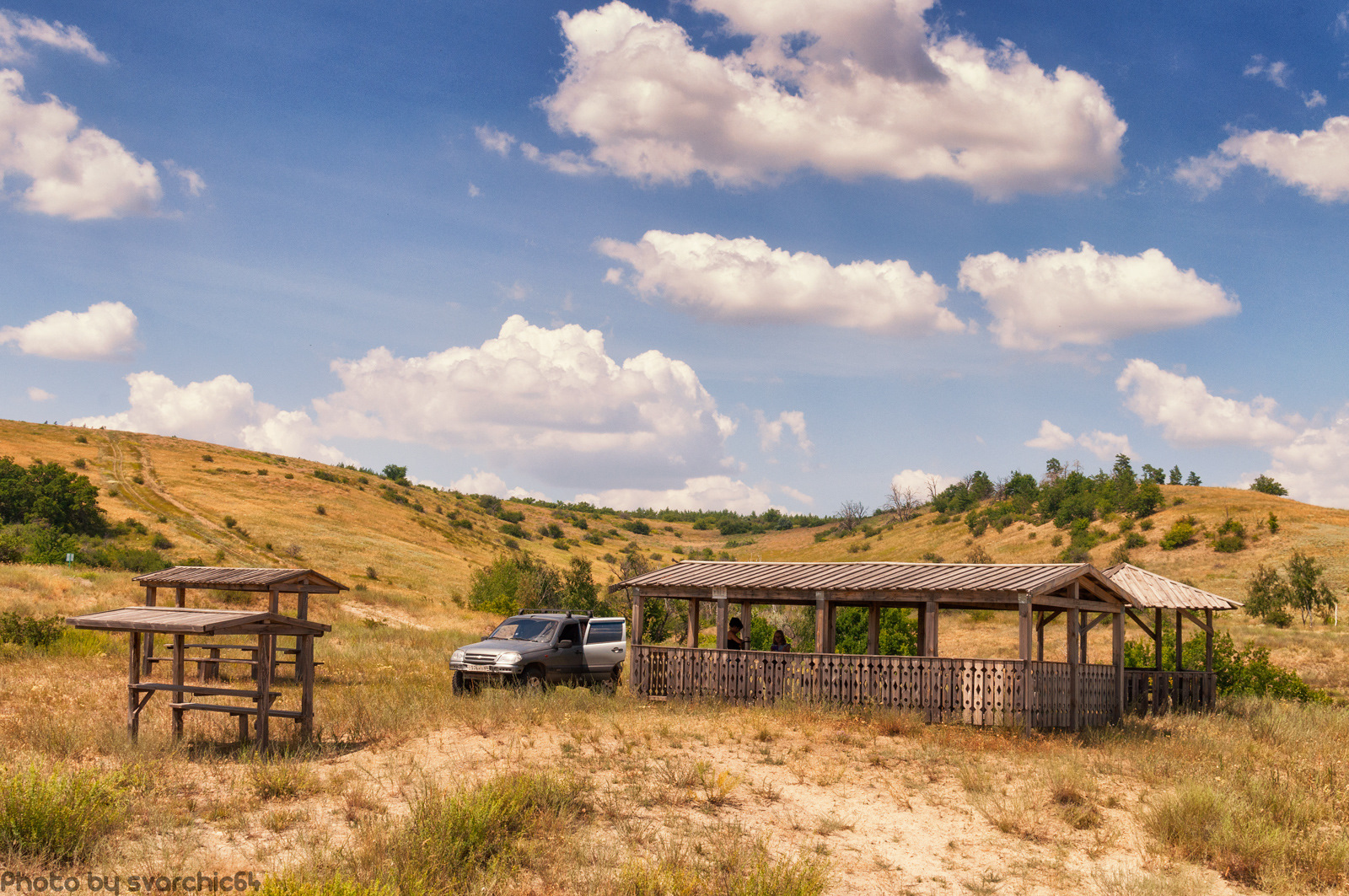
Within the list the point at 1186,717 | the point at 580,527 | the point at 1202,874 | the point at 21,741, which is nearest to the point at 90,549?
the point at 21,741

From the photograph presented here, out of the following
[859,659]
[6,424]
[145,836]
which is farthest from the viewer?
[6,424]

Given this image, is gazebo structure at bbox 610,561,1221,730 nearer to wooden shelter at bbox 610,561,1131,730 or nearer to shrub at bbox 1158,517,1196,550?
wooden shelter at bbox 610,561,1131,730

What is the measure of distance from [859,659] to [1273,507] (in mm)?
70496

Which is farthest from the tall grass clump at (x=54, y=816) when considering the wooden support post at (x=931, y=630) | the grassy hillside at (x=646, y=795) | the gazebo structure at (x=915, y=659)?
the wooden support post at (x=931, y=630)

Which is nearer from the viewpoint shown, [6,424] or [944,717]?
[944,717]

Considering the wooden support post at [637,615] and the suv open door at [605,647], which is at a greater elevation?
the wooden support post at [637,615]

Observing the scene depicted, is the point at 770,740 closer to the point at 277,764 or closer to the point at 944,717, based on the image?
the point at 944,717

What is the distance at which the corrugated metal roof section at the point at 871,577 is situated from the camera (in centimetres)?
1625

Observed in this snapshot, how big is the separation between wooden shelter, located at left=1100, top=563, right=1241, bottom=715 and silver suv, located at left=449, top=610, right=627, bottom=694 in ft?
32.0

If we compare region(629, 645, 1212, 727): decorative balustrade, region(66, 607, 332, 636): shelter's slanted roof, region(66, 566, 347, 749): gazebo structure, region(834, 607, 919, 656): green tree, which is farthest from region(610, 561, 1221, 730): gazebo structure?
region(834, 607, 919, 656): green tree

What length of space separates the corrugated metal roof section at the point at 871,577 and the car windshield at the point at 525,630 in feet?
6.18

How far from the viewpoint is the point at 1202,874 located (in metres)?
9.20

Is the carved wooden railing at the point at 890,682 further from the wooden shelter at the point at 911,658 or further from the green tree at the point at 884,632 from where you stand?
the green tree at the point at 884,632

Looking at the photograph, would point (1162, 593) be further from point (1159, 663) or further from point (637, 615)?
point (637, 615)
